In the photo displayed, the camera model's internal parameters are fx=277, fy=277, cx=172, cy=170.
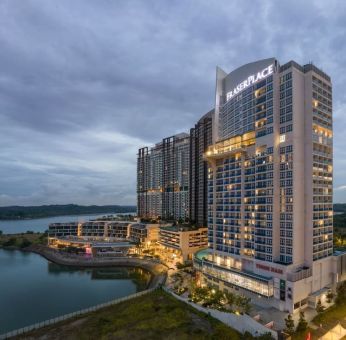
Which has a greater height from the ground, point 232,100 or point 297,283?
point 232,100

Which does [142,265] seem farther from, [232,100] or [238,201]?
[232,100]

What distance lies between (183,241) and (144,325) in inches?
1775

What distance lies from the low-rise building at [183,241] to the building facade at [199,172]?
13.6 metres

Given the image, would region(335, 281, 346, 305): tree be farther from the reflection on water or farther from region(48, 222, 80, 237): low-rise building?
region(48, 222, 80, 237): low-rise building

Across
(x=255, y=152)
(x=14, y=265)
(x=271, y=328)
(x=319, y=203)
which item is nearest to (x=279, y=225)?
(x=319, y=203)

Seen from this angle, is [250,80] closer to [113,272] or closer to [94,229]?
[113,272]

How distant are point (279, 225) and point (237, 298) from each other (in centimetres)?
1531

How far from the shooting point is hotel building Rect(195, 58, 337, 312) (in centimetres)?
4697

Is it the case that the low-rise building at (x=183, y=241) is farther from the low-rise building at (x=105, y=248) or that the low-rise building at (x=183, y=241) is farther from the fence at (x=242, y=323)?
the fence at (x=242, y=323)

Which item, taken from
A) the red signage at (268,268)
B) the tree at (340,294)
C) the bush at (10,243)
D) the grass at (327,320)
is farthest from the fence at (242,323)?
the bush at (10,243)

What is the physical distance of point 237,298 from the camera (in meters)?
41.4

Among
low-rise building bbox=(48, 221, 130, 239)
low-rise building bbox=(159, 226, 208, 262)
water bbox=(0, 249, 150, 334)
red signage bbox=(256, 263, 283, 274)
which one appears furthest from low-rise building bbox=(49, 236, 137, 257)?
red signage bbox=(256, 263, 283, 274)

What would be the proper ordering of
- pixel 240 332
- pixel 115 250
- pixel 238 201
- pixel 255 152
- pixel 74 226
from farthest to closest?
pixel 74 226 → pixel 115 250 → pixel 238 201 → pixel 255 152 → pixel 240 332

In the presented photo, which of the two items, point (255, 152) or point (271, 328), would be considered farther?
point (255, 152)
